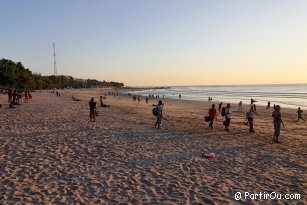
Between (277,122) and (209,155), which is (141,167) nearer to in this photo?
(209,155)

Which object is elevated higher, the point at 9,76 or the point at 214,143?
the point at 9,76

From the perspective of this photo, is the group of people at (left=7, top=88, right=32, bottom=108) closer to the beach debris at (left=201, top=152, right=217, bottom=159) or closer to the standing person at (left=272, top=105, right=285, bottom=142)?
the beach debris at (left=201, top=152, right=217, bottom=159)

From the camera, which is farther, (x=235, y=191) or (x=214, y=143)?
(x=214, y=143)

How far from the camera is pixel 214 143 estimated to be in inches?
565

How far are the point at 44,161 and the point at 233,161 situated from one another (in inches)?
255

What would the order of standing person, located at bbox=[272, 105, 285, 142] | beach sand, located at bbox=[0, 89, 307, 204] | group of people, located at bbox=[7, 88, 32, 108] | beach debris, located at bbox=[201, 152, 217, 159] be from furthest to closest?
group of people, located at bbox=[7, 88, 32, 108], standing person, located at bbox=[272, 105, 285, 142], beach debris, located at bbox=[201, 152, 217, 159], beach sand, located at bbox=[0, 89, 307, 204]

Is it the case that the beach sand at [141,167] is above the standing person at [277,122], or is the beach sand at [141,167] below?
below

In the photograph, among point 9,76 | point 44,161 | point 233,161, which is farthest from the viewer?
point 9,76

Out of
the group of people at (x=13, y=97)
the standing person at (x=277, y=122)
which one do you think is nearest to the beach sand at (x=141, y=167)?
the standing person at (x=277, y=122)

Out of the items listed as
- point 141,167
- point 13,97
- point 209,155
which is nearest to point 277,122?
point 209,155

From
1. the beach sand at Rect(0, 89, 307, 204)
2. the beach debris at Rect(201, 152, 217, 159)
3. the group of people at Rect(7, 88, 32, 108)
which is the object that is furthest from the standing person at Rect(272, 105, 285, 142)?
the group of people at Rect(7, 88, 32, 108)

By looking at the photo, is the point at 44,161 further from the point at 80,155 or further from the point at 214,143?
the point at 214,143

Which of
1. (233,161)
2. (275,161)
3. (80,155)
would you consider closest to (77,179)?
(80,155)

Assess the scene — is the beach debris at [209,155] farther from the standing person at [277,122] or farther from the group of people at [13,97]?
the group of people at [13,97]
